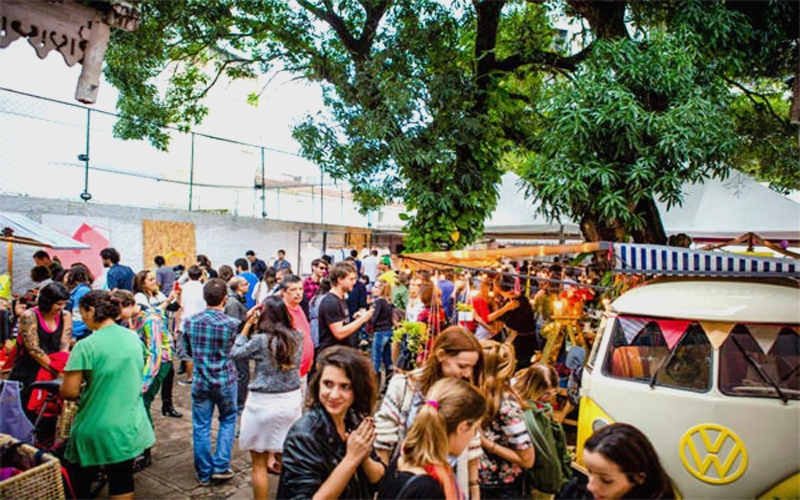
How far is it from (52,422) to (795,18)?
10.1 meters

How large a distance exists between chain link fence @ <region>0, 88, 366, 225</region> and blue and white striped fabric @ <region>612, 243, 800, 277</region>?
32.5 ft

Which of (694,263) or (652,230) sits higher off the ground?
(652,230)

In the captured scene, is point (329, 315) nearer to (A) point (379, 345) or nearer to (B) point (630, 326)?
(A) point (379, 345)

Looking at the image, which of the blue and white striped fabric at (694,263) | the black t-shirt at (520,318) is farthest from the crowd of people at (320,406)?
the blue and white striped fabric at (694,263)

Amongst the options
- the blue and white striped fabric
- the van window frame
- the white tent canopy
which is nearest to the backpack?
the van window frame

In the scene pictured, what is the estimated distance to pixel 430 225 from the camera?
344 inches

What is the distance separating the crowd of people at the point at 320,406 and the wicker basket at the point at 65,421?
629 millimetres

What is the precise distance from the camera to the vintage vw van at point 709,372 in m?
3.41

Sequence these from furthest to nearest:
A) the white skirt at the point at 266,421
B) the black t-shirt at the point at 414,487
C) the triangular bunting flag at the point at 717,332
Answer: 1. the white skirt at the point at 266,421
2. the triangular bunting flag at the point at 717,332
3. the black t-shirt at the point at 414,487

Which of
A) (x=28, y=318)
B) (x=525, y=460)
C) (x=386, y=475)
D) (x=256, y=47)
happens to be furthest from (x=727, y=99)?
(x=256, y=47)

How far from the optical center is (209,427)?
181 inches

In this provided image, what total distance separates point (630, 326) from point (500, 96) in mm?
5720

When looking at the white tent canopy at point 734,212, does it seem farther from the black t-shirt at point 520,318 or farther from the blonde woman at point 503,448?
the blonde woman at point 503,448

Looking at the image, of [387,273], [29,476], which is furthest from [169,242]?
[29,476]
